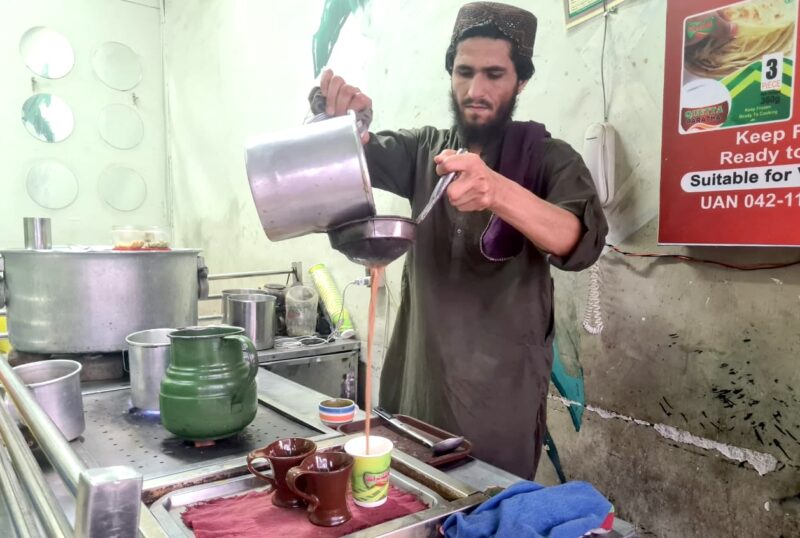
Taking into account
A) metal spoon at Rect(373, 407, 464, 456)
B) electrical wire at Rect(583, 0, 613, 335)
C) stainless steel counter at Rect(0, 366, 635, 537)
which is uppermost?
electrical wire at Rect(583, 0, 613, 335)

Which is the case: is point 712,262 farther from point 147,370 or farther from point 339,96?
point 147,370

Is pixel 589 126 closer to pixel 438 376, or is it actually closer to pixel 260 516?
pixel 438 376

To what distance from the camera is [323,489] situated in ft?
2.17

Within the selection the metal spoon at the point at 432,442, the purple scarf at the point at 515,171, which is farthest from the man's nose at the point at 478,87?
the metal spoon at the point at 432,442

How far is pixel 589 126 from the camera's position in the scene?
1417 millimetres

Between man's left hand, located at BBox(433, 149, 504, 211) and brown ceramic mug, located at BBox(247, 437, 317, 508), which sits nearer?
brown ceramic mug, located at BBox(247, 437, 317, 508)

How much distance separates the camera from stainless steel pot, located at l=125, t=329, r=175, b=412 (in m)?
1.05

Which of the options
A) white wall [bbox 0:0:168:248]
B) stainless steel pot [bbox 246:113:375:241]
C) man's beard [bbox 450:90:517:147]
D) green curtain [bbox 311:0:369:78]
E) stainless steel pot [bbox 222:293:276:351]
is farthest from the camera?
white wall [bbox 0:0:168:248]

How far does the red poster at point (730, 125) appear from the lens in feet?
3.34

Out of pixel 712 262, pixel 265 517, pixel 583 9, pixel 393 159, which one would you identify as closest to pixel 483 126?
pixel 393 159

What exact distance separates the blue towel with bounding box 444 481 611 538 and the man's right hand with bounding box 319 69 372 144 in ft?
2.79

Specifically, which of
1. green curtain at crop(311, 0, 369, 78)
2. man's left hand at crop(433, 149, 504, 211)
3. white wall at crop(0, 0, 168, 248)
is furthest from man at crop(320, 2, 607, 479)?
white wall at crop(0, 0, 168, 248)

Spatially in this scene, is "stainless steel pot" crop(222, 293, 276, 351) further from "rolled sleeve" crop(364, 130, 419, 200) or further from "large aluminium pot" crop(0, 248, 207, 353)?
"rolled sleeve" crop(364, 130, 419, 200)

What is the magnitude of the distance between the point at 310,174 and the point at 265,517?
49 centimetres
